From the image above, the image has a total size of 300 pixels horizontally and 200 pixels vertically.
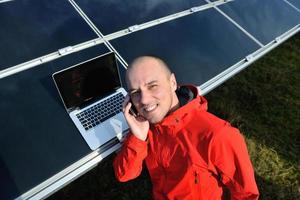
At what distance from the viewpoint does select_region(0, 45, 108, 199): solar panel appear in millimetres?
2344

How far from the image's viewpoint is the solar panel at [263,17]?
4.44 meters

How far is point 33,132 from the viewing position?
254 centimetres

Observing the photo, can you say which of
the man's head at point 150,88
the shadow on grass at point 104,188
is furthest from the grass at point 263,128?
the man's head at point 150,88

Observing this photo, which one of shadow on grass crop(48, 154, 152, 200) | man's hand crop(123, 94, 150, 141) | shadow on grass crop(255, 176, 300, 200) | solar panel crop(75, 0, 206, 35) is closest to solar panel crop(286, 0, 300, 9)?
solar panel crop(75, 0, 206, 35)

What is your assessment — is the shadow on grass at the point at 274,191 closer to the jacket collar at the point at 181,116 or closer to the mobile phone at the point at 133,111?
the jacket collar at the point at 181,116

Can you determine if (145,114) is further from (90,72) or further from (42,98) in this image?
(42,98)

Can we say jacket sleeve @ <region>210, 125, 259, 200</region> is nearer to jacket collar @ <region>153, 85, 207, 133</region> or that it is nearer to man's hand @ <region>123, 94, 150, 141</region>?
jacket collar @ <region>153, 85, 207, 133</region>

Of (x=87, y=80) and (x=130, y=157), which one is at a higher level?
(x=87, y=80)

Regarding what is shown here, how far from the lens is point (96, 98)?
292 centimetres

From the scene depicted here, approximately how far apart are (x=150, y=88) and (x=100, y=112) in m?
0.53

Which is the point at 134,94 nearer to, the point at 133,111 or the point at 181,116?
the point at 133,111

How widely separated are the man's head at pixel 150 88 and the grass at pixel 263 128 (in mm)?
1845

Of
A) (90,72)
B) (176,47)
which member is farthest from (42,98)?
(176,47)

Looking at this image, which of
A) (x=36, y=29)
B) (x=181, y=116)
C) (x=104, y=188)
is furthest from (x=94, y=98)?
(x=104, y=188)
